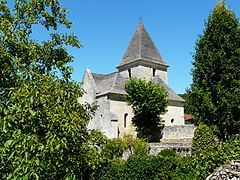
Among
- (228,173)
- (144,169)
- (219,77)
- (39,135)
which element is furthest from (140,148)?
(228,173)

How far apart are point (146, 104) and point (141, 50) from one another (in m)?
11.9

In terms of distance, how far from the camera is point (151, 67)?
1682 inches

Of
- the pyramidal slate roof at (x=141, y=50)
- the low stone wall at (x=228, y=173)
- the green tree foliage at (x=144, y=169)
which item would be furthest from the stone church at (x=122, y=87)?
the low stone wall at (x=228, y=173)

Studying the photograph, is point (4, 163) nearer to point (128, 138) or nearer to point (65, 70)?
point (65, 70)

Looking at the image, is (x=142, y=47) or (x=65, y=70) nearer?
(x=65, y=70)

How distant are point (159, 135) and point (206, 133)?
1458 cm

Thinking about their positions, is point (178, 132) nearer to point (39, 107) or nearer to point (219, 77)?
point (219, 77)

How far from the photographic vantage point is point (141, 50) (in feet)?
138

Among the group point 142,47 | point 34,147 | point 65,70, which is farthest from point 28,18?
point 142,47

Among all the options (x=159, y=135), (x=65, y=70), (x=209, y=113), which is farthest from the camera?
(x=159, y=135)

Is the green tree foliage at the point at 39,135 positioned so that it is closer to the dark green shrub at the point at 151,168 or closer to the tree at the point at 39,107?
the tree at the point at 39,107

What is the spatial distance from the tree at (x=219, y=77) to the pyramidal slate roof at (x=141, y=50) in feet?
65.6

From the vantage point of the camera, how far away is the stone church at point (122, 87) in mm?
35562

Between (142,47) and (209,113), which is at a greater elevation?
(142,47)
